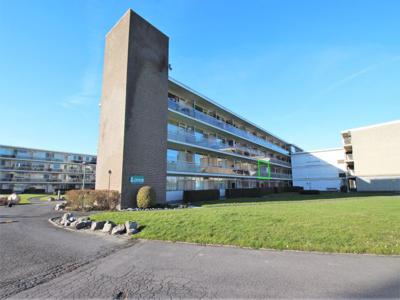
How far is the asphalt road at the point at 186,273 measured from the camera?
4.14 metres

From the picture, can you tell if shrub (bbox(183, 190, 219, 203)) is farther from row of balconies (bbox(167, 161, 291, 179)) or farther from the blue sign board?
the blue sign board

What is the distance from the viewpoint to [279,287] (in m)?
4.25

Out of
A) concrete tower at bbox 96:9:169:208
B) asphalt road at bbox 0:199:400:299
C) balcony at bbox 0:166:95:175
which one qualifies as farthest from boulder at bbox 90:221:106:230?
balcony at bbox 0:166:95:175

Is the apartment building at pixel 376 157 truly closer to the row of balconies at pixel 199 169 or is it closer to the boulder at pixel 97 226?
the row of balconies at pixel 199 169

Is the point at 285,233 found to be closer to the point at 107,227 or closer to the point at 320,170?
the point at 107,227

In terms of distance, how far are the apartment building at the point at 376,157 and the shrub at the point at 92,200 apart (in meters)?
46.0

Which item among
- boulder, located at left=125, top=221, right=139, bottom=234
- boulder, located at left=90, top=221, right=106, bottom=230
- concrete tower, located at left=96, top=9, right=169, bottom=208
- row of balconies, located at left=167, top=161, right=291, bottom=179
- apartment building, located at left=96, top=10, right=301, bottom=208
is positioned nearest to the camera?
boulder, located at left=125, top=221, right=139, bottom=234

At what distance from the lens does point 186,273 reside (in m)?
5.02

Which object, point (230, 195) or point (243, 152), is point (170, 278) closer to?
point (230, 195)

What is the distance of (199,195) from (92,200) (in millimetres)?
10850

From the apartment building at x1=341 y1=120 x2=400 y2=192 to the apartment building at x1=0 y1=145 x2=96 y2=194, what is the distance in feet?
180

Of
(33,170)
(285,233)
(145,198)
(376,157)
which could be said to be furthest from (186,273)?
(33,170)

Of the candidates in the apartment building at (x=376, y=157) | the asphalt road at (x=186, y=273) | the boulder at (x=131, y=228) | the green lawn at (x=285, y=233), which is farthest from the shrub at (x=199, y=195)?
the apartment building at (x=376, y=157)

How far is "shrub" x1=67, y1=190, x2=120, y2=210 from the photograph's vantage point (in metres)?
17.0
